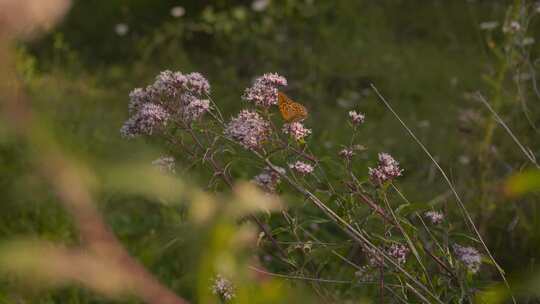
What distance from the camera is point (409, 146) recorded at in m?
3.81

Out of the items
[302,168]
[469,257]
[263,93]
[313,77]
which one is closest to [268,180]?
[302,168]

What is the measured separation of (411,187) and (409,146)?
0.69m

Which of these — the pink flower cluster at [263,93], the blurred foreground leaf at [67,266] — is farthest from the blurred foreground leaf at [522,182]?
the pink flower cluster at [263,93]

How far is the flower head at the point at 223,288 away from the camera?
1.18 metres

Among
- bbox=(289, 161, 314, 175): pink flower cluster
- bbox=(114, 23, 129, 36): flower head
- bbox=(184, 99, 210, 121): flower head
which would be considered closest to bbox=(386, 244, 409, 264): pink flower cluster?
bbox=(289, 161, 314, 175): pink flower cluster

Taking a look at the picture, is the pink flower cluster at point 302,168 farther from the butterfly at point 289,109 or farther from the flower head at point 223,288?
the flower head at point 223,288

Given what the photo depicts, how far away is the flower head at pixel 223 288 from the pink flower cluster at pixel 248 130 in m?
0.23

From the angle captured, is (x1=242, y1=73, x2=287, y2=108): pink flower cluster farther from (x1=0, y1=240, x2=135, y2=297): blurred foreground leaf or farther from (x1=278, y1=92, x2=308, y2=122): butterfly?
(x1=0, y1=240, x2=135, y2=297): blurred foreground leaf

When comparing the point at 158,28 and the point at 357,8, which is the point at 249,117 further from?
the point at 357,8

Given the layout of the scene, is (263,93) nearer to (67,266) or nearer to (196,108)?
(196,108)

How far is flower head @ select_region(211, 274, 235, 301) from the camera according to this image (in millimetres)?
1177

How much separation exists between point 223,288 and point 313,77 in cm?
361

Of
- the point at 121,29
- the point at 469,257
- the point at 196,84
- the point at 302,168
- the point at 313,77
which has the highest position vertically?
the point at 121,29

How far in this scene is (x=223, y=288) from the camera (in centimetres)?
119
